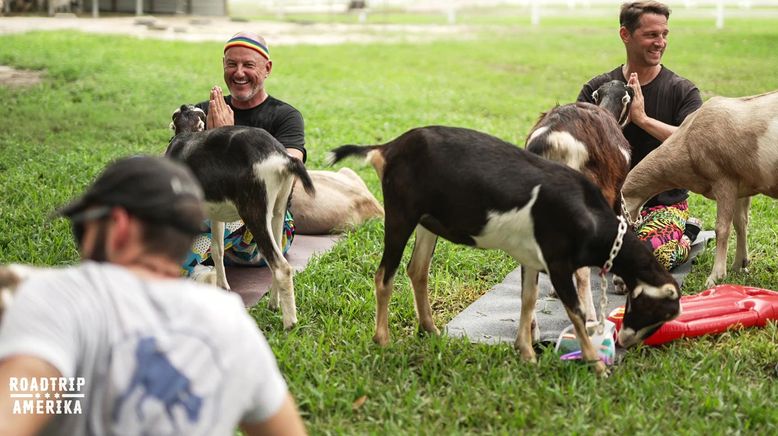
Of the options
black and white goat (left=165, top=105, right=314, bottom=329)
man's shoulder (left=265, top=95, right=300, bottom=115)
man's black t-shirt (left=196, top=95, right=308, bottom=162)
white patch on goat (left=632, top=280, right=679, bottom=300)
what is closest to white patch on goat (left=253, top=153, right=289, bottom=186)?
black and white goat (left=165, top=105, right=314, bottom=329)

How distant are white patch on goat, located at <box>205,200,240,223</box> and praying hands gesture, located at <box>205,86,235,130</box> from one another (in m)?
0.70

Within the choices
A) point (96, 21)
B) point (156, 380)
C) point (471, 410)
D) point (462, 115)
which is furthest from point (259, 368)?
point (96, 21)

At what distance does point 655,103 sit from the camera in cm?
660

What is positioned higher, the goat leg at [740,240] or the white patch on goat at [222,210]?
the white patch on goat at [222,210]

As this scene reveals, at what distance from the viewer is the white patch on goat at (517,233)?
4.27m

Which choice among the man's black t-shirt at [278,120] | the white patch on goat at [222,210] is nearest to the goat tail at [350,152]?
the white patch on goat at [222,210]

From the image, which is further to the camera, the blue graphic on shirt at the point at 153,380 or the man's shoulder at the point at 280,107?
the man's shoulder at the point at 280,107

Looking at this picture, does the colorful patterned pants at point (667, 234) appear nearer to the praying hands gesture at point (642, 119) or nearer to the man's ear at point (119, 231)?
the praying hands gesture at point (642, 119)

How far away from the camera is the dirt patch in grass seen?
1386 cm

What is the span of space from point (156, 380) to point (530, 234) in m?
2.56

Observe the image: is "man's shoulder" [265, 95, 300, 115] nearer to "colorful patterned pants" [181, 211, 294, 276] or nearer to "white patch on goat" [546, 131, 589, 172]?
"colorful patterned pants" [181, 211, 294, 276]

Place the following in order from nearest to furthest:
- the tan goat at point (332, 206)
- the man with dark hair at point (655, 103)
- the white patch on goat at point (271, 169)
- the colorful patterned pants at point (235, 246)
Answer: the white patch on goat at point (271, 169) → the colorful patterned pants at point (235, 246) → the man with dark hair at point (655, 103) → the tan goat at point (332, 206)

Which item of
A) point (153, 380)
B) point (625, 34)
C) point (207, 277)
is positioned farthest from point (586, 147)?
point (153, 380)

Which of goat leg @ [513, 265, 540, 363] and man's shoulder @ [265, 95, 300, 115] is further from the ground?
man's shoulder @ [265, 95, 300, 115]
